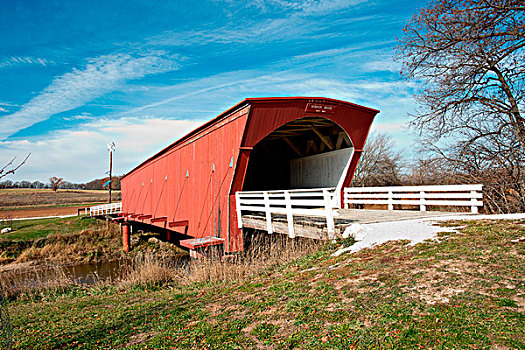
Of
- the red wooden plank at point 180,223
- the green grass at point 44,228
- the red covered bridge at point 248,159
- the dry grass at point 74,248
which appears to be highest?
the red covered bridge at point 248,159

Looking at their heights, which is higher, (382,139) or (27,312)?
(382,139)

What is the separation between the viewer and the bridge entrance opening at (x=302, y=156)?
13.6 meters

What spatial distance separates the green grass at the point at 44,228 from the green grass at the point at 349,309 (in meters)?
19.9

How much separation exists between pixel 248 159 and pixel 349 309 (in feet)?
25.0

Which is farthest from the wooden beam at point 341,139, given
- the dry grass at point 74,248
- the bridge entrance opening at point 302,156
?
the dry grass at point 74,248

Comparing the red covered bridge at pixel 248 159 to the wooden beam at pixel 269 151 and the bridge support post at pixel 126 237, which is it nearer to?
the wooden beam at pixel 269 151

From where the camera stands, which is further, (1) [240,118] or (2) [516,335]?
(1) [240,118]

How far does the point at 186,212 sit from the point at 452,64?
12.3 m

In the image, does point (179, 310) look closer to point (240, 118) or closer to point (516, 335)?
point (516, 335)

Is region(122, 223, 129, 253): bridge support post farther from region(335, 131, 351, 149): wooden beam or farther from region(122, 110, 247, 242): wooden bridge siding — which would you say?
region(335, 131, 351, 149): wooden beam

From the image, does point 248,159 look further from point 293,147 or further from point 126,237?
point 126,237

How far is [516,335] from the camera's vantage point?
2838 mm

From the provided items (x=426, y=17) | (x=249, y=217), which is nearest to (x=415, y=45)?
(x=426, y=17)

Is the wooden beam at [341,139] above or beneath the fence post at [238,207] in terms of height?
above
